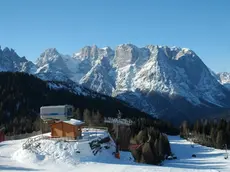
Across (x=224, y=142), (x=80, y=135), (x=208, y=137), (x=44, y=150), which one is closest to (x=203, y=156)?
(x=224, y=142)

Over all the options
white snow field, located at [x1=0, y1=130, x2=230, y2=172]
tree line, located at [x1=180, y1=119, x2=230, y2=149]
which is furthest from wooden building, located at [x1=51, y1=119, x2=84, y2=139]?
tree line, located at [x1=180, y1=119, x2=230, y2=149]

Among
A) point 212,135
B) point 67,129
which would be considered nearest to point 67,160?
point 67,129

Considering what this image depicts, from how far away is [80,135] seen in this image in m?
70.9

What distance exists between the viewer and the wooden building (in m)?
69.3

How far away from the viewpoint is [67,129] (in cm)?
7012

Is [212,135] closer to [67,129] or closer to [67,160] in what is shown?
[67,129]

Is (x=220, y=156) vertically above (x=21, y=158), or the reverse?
(x=21, y=158)

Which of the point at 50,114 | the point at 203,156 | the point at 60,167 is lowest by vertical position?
the point at 203,156

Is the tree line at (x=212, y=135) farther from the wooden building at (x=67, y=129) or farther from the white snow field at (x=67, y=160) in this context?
the white snow field at (x=67, y=160)

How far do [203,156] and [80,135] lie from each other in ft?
222

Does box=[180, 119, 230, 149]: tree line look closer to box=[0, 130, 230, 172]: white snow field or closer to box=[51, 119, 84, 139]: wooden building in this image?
box=[51, 119, 84, 139]: wooden building

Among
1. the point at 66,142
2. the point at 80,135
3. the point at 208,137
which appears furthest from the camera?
the point at 208,137

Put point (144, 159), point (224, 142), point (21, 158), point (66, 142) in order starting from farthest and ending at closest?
point (224, 142), point (144, 159), point (66, 142), point (21, 158)

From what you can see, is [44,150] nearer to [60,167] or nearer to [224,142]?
[60,167]
